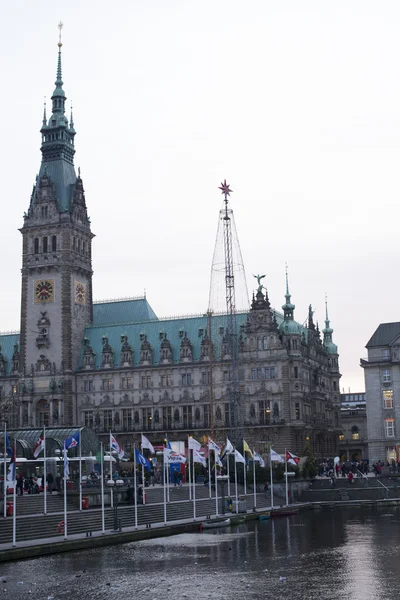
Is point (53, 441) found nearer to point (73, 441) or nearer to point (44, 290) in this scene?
point (73, 441)

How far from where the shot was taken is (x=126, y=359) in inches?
6388

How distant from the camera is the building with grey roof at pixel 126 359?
497ft

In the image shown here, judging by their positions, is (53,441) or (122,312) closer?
(53,441)

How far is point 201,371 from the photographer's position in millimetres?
156250

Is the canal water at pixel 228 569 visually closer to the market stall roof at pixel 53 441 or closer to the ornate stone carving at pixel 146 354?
the market stall roof at pixel 53 441

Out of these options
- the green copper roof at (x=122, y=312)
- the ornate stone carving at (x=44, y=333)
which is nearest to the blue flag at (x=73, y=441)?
the ornate stone carving at (x=44, y=333)

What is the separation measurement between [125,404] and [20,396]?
65.2 ft

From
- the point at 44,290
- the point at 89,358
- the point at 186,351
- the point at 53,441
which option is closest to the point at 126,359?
the point at 89,358

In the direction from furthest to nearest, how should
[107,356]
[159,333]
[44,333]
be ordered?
[159,333]
[44,333]
[107,356]

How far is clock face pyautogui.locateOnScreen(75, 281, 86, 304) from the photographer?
6535 inches

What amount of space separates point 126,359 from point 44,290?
20.2 meters

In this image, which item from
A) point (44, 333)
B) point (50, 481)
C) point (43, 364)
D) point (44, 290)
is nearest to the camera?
point (50, 481)

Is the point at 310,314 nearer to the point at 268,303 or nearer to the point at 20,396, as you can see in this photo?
the point at 268,303

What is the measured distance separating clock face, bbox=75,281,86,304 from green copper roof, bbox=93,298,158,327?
757 centimetres
